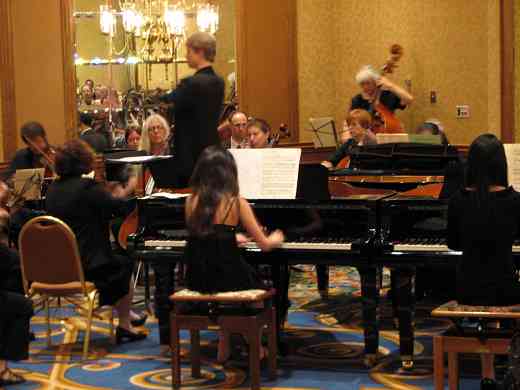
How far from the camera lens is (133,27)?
10953 millimetres

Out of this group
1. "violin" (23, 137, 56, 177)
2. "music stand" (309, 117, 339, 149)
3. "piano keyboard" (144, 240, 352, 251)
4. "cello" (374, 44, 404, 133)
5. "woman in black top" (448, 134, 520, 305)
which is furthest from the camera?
"music stand" (309, 117, 339, 149)

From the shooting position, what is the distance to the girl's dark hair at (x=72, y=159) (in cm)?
600

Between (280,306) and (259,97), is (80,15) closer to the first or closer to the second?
(259,97)

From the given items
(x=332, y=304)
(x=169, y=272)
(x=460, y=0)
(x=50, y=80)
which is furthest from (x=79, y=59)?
(x=169, y=272)

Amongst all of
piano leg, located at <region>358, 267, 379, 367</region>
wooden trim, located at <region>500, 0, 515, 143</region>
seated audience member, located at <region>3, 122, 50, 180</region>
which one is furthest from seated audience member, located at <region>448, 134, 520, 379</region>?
wooden trim, located at <region>500, 0, 515, 143</region>

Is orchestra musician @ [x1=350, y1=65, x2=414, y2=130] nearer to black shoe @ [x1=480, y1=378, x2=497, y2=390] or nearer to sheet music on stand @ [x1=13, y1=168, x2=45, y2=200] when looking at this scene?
sheet music on stand @ [x1=13, y1=168, x2=45, y2=200]

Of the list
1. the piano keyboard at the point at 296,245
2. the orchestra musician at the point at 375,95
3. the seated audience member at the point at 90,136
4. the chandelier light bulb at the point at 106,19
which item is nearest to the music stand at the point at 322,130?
the orchestra musician at the point at 375,95

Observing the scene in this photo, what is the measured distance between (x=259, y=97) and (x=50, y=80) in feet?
7.52

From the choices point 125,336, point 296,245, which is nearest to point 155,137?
point 125,336

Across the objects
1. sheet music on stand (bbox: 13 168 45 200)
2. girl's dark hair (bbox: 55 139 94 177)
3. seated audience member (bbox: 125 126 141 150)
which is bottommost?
sheet music on stand (bbox: 13 168 45 200)

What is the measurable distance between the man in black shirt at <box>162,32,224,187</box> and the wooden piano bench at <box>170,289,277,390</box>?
117cm

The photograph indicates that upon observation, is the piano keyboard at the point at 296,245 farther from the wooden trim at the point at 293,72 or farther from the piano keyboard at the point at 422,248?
the wooden trim at the point at 293,72

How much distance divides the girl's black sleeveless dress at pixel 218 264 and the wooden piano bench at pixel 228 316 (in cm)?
5

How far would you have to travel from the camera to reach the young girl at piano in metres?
5.02
